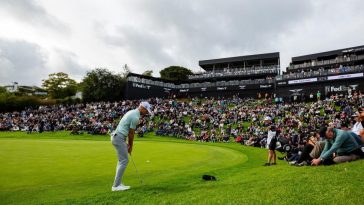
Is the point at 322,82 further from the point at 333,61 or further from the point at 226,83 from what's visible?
the point at 226,83

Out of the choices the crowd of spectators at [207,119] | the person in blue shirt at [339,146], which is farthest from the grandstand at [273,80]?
the person in blue shirt at [339,146]

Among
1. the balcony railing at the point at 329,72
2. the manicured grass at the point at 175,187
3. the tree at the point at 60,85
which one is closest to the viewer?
the manicured grass at the point at 175,187

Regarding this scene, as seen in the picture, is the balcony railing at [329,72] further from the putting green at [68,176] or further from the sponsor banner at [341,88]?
the putting green at [68,176]

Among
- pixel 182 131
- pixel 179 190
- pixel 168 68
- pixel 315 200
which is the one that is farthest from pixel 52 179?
pixel 168 68

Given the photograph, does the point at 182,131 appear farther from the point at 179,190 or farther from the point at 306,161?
the point at 179,190

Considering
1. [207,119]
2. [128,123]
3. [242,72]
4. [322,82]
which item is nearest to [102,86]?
[242,72]

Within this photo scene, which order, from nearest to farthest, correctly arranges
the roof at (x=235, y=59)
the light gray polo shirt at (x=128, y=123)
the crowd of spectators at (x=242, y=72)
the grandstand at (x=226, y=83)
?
the light gray polo shirt at (x=128, y=123)
the grandstand at (x=226, y=83)
the crowd of spectators at (x=242, y=72)
the roof at (x=235, y=59)

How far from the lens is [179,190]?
7.05 m

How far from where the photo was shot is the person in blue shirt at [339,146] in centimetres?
842

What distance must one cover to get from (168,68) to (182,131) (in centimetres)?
6797

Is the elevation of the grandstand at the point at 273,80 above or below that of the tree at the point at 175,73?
below

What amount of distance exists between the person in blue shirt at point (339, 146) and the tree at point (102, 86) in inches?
2546

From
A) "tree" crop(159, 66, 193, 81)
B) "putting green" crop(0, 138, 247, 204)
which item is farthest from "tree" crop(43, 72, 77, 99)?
"putting green" crop(0, 138, 247, 204)

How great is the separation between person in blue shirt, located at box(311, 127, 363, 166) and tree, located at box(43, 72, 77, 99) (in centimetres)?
9865
